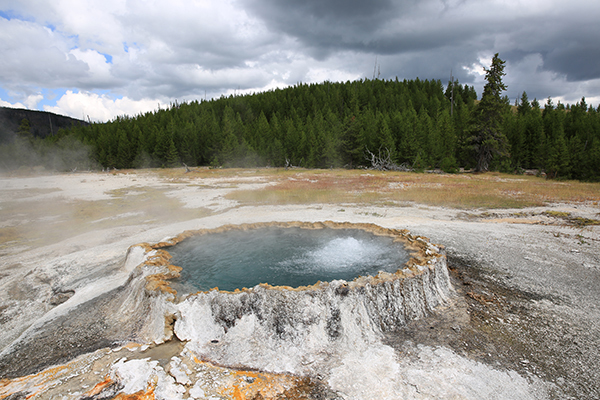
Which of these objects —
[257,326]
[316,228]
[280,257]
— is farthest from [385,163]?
[257,326]

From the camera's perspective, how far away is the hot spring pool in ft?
23.1

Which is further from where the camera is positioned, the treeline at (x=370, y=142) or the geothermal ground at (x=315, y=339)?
the treeline at (x=370, y=142)

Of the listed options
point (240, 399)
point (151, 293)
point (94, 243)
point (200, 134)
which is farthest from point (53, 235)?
point (200, 134)

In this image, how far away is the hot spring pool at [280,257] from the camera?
705 cm

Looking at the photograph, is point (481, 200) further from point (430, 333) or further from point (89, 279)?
point (89, 279)

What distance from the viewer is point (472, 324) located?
18.6 feet

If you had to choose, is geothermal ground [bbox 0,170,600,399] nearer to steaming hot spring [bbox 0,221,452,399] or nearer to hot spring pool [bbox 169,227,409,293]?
steaming hot spring [bbox 0,221,452,399]

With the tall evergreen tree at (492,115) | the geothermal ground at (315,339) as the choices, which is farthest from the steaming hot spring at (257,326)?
the tall evergreen tree at (492,115)

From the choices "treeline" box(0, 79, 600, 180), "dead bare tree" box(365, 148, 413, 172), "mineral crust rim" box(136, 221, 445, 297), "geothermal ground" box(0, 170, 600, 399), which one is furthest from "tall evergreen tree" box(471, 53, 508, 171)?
"mineral crust rim" box(136, 221, 445, 297)

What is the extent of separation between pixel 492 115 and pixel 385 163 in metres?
14.1

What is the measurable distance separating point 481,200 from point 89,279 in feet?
63.7

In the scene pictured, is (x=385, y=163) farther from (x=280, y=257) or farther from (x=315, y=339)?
(x=315, y=339)

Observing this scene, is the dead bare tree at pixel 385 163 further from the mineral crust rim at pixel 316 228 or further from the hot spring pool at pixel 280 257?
the hot spring pool at pixel 280 257

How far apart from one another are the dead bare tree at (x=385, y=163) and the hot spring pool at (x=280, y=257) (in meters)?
34.3
